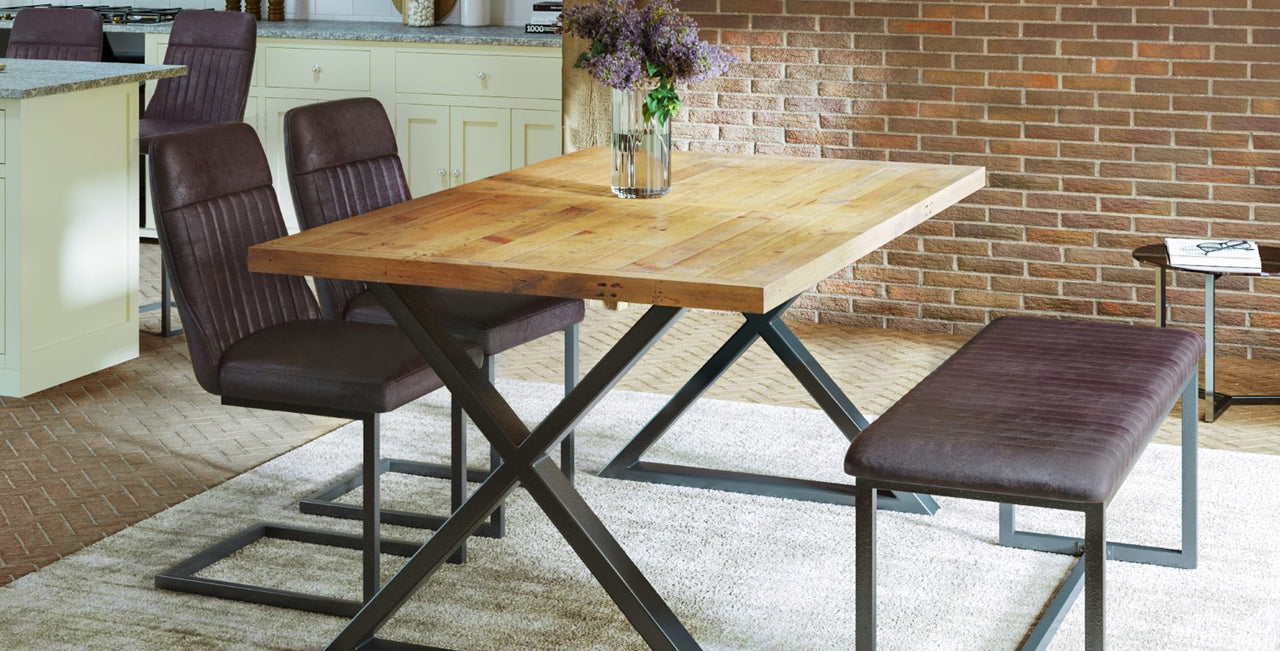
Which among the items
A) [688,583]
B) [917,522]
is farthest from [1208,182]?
[688,583]

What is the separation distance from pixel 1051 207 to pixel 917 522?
89.2 inches

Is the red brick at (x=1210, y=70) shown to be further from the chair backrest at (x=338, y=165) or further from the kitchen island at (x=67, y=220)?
the kitchen island at (x=67, y=220)

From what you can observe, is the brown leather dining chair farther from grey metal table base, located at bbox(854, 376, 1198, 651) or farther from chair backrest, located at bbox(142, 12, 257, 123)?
chair backrest, located at bbox(142, 12, 257, 123)

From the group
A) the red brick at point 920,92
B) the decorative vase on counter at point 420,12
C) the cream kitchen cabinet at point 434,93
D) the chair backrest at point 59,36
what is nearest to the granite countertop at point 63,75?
the chair backrest at point 59,36

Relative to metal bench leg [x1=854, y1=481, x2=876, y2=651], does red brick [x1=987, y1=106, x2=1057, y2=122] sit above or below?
above

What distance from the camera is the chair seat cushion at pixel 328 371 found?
3053 mm

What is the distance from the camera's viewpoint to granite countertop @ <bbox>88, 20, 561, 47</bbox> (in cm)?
676

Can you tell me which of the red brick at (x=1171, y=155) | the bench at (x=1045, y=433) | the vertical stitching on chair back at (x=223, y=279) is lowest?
the bench at (x=1045, y=433)

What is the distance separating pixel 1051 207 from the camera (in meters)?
5.73

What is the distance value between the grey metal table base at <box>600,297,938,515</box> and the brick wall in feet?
6.45

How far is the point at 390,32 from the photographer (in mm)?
7035

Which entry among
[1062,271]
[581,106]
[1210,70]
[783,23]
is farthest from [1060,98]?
[581,106]

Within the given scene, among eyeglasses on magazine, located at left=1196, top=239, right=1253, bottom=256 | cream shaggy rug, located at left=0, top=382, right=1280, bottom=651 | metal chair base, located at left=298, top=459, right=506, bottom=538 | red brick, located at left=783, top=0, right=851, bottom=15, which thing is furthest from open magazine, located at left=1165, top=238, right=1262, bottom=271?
metal chair base, located at left=298, top=459, right=506, bottom=538

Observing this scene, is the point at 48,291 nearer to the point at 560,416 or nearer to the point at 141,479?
the point at 141,479
